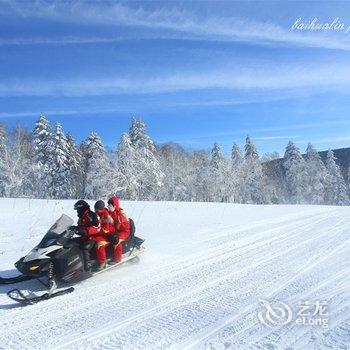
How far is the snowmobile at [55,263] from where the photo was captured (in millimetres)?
6535

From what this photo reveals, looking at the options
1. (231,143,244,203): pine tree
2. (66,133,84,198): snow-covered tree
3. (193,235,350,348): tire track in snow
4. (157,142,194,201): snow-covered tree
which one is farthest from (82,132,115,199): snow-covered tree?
(193,235,350,348): tire track in snow

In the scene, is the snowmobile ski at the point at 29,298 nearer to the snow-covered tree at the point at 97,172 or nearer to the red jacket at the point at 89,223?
the red jacket at the point at 89,223

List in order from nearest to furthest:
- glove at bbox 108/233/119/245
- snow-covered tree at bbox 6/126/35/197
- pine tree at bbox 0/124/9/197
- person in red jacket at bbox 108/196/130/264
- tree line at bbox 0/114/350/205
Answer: glove at bbox 108/233/119/245 < person in red jacket at bbox 108/196/130/264 < snow-covered tree at bbox 6/126/35/197 < pine tree at bbox 0/124/9/197 < tree line at bbox 0/114/350/205

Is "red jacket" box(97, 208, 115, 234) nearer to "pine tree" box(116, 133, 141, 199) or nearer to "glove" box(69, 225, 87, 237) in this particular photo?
"glove" box(69, 225, 87, 237)

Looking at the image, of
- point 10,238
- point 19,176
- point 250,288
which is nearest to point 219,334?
point 250,288

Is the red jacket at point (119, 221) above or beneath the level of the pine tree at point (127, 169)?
beneath

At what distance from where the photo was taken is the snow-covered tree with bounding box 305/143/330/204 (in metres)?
57.1

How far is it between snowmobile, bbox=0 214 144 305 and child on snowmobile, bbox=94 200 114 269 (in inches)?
4.9

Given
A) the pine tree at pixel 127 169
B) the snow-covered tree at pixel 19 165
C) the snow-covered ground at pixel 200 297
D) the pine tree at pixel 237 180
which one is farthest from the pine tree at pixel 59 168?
the snow-covered ground at pixel 200 297

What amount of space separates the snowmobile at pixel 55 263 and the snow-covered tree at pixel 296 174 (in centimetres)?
5297

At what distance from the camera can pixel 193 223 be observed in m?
14.7

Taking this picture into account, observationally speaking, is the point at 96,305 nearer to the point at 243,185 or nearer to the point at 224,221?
the point at 224,221

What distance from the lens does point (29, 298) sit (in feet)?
20.2

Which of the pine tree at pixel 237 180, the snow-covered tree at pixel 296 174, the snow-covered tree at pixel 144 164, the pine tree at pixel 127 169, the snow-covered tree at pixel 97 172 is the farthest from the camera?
the pine tree at pixel 237 180
